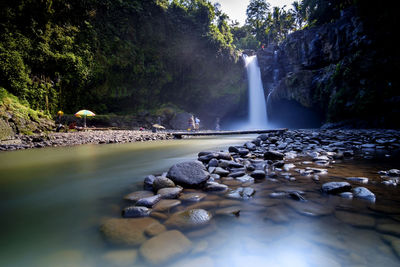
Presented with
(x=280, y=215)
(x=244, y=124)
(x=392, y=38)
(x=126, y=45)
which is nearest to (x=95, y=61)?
(x=126, y=45)

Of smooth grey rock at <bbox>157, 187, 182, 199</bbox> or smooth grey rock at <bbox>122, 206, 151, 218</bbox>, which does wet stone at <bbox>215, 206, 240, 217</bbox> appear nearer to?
smooth grey rock at <bbox>157, 187, 182, 199</bbox>

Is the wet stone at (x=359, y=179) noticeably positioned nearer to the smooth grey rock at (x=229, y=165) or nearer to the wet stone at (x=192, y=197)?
Answer: the smooth grey rock at (x=229, y=165)

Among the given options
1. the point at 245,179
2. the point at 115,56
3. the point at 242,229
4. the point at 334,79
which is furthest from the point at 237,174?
the point at 115,56

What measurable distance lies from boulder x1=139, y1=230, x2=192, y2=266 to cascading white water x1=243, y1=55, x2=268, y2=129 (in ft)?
95.6

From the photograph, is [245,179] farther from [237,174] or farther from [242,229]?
[242,229]

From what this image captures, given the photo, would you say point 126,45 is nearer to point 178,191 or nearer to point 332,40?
point 332,40

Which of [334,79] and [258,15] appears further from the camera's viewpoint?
[258,15]

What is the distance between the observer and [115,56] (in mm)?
22703

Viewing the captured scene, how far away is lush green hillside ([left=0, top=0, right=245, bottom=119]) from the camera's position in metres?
16.1

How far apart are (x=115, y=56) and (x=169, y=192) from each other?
24.6 m

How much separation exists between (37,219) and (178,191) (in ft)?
4.81

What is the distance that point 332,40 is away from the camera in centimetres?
1812

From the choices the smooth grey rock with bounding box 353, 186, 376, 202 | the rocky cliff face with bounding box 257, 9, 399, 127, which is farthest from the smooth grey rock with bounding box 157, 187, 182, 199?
the rocky cliff face with bounding box 257, 9, 399, 127

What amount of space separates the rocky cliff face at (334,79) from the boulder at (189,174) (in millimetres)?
16029
